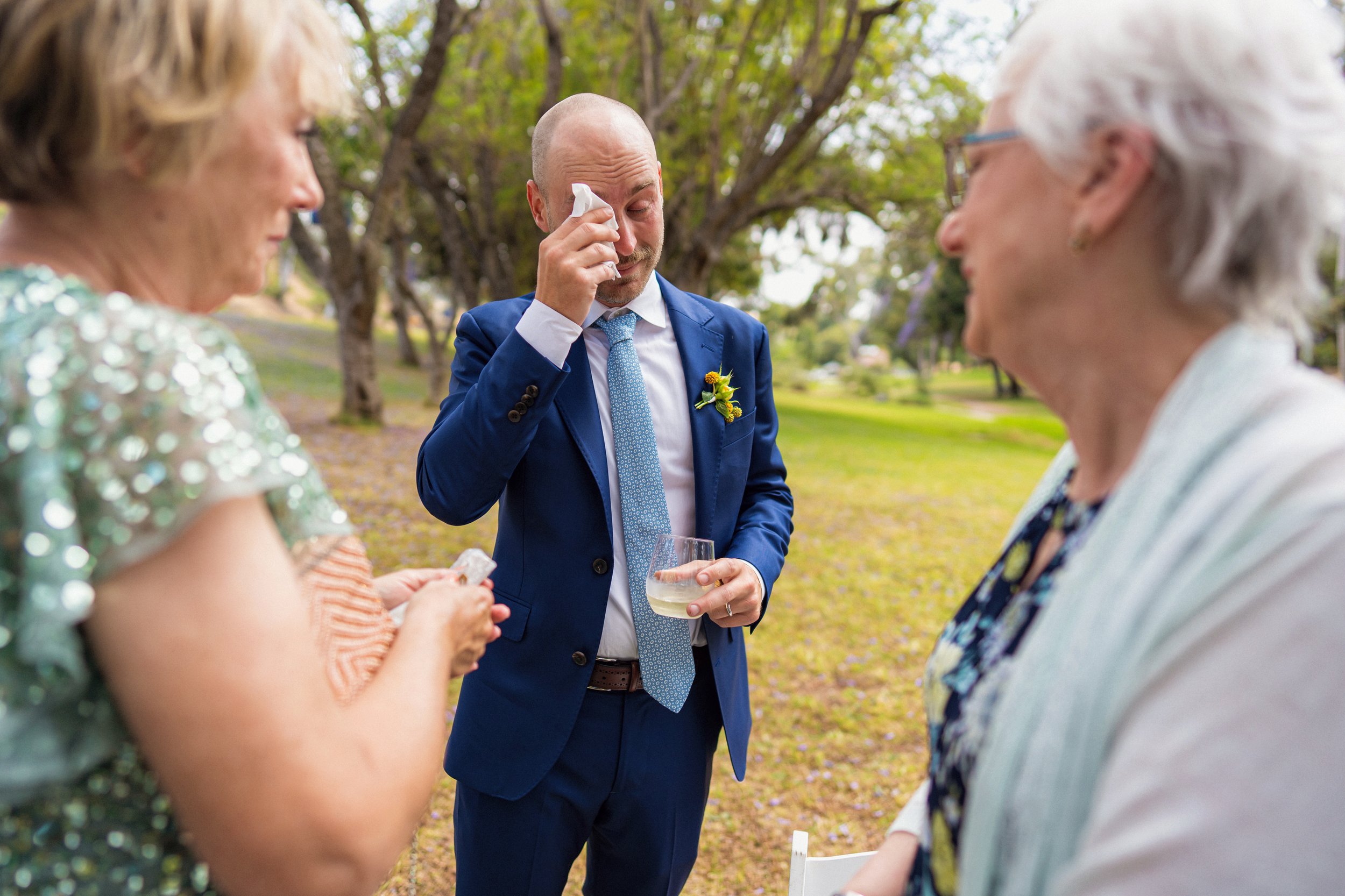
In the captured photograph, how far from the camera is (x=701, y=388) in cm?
247

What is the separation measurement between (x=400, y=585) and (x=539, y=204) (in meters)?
1.36

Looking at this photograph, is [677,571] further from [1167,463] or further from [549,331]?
[1167,463]

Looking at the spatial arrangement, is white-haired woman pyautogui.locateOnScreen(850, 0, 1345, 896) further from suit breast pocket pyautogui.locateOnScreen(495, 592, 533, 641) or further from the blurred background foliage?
the blurred background foliage

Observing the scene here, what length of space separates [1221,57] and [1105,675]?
0.71 metres

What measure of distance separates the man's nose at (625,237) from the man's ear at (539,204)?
0.72 feet

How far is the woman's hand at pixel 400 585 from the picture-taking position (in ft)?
4.74

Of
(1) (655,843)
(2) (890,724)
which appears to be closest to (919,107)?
(2) (890,724)

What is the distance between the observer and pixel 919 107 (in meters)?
14.6

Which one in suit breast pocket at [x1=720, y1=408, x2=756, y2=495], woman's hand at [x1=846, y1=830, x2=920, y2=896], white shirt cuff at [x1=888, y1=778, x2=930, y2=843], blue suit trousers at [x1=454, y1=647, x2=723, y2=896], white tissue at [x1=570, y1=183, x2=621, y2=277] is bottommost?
blue suit trousers at [x1=454, y1=647, x2=723, y2=896]

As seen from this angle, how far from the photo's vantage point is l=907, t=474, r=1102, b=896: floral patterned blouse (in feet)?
4.08

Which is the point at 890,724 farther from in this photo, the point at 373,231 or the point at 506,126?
the point at 506,126

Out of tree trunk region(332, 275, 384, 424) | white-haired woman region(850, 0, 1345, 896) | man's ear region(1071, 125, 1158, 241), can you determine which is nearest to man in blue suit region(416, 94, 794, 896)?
white-haired woman region(850, 0, 1345, 896)

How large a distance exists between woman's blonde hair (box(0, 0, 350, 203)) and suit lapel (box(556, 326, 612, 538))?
1299 millimetres

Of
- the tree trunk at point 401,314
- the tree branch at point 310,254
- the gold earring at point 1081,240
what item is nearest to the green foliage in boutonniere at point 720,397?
the gold earring at point 1081,240
